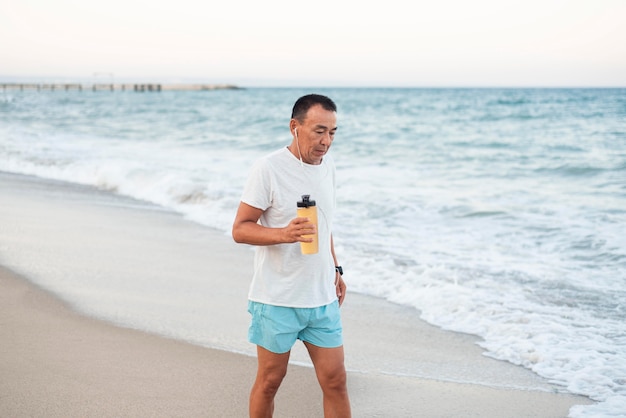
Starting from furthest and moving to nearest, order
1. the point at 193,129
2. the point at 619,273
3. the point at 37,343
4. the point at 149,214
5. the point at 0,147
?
the point at 193,129
the point at 0,147
the point at 149,214
the point at 619,273
the point at 37,343

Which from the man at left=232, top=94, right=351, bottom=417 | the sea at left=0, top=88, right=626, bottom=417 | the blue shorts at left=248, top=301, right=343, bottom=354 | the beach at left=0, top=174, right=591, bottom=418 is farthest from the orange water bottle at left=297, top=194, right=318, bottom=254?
the sea at left=0, top=88, right=626, bottom=417

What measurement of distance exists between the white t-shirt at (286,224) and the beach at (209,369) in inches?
45.0

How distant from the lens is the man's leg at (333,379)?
2.97m

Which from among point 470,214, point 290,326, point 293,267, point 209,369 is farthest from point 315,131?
point 470,214

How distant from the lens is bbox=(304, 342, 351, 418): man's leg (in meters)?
2.97

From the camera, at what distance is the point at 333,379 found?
2965 mm

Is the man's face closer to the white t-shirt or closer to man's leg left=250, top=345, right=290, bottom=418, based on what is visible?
the white t-shirt

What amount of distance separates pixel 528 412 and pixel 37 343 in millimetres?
3251

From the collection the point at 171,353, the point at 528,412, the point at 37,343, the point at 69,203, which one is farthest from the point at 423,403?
the point at 69,203

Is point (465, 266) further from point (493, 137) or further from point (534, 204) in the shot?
point (493, 137)

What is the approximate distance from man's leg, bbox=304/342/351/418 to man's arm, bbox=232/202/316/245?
0.57 metres

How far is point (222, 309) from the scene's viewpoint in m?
5.75

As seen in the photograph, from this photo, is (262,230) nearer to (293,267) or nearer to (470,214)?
(293,267)

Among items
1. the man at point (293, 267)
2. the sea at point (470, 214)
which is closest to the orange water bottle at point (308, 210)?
the man at point (293, 267)
